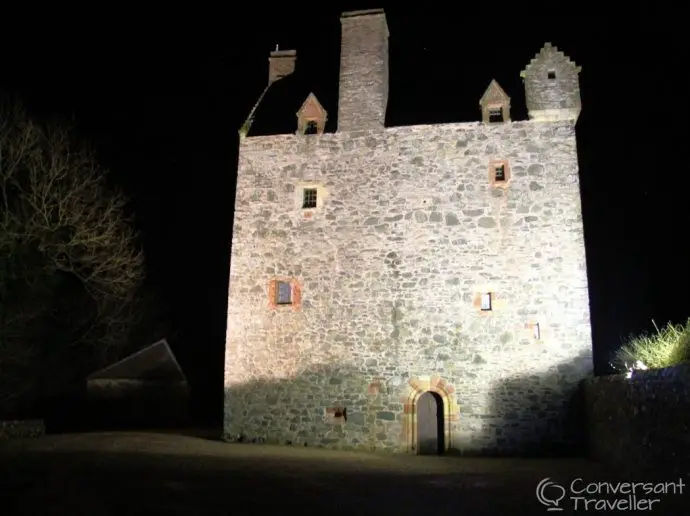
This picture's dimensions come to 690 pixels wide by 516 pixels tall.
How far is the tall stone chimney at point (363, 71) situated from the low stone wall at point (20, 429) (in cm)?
1138

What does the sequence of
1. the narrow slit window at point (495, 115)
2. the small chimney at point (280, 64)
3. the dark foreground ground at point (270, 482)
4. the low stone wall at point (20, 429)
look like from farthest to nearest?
the small chimney at point (280, 64), the low stone wall at point (20, 429), the narrow slit window at point (495, 115), the dark foreground ground at point (270, 482)

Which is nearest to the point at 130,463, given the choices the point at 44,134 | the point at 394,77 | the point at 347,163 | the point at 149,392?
the point at 347,163

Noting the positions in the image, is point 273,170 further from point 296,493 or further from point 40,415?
point 40,415

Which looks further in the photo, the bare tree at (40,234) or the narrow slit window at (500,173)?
the bare tree at (40,234)

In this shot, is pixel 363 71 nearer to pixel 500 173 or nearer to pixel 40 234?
pixel 500 173

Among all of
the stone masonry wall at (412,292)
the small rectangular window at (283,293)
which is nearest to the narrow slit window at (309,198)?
the stone masonry wall at (412,292)

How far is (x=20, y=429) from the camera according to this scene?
1503 centimetres

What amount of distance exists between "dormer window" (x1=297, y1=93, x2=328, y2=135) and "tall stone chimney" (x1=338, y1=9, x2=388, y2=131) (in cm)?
48

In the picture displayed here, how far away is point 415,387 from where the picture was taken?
1312 cm

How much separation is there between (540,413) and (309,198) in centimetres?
749

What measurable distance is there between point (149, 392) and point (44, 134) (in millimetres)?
11683

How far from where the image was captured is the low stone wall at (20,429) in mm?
14438

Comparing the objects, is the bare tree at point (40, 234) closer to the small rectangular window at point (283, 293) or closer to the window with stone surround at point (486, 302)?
the small rectangular window at point (283, 293)

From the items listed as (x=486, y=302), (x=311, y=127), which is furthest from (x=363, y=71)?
(x=486, y=302)
